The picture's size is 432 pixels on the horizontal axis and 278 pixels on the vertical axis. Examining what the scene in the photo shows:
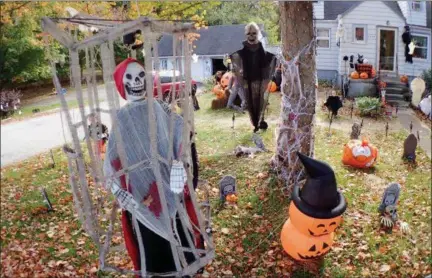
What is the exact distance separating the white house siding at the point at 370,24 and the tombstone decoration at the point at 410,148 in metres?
1.84

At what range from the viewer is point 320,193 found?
2662mm

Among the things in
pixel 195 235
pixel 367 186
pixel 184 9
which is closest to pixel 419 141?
pixel 367 186

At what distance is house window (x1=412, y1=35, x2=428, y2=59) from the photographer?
6602mm

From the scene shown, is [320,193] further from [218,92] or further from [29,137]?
[218,92]

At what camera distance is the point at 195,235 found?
2451mm

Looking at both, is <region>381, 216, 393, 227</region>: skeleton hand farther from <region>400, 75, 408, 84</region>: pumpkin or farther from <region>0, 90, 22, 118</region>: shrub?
<region>0, 90, 22, 118</region>: shrub

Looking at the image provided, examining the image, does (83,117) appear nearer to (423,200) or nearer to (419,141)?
(423,200)

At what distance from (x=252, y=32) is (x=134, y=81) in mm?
2170

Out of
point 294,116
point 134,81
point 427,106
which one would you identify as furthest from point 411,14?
point 134,81

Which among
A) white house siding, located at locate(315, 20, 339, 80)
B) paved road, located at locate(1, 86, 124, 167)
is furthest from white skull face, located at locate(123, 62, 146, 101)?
white house siding, located at locate(315, 20, 339, 80)

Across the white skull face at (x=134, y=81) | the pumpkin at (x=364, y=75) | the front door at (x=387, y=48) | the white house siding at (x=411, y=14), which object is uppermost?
the white house siding at (x=411, y=14)

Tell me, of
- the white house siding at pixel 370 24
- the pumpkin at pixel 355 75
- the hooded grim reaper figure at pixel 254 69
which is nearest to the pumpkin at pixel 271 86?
the hooded grim reaper figure at pixel 254 69

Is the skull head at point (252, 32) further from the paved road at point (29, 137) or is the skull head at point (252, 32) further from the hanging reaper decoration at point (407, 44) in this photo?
the hanging reaper decoration at point (407, 44)

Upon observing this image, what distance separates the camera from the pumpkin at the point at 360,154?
15.1 ft
